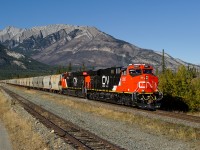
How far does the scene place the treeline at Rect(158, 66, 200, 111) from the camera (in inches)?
1394

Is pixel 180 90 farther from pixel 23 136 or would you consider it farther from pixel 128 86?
pixel 23 136

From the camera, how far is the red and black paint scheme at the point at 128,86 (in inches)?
1246

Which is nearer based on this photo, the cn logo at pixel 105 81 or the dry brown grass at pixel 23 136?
the dry brown grass at pixel 23 136

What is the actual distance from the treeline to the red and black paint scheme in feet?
16.1

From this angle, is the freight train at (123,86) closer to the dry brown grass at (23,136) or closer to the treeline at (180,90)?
the treeline at (180,90)

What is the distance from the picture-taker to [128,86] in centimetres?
3312

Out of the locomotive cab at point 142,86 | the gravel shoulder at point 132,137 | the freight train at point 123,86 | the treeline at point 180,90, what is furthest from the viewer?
the treeline at point 180,90

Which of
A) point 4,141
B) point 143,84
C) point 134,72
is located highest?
point 134,72

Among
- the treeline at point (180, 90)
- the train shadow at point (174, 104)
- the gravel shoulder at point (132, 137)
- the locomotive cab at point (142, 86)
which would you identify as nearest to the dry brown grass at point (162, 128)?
the gravel shoulder at point (132, 137)

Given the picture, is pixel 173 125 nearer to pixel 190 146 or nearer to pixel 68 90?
pixel 190 146

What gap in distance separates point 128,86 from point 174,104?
7184mm

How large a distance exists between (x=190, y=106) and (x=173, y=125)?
14161mm

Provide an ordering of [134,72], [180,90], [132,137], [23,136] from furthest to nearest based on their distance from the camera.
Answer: [180,90], [134,72], [23,136], [132,137]

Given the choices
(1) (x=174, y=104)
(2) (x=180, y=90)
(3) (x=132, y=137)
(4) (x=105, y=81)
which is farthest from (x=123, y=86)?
(3) (x=132, y=137)
